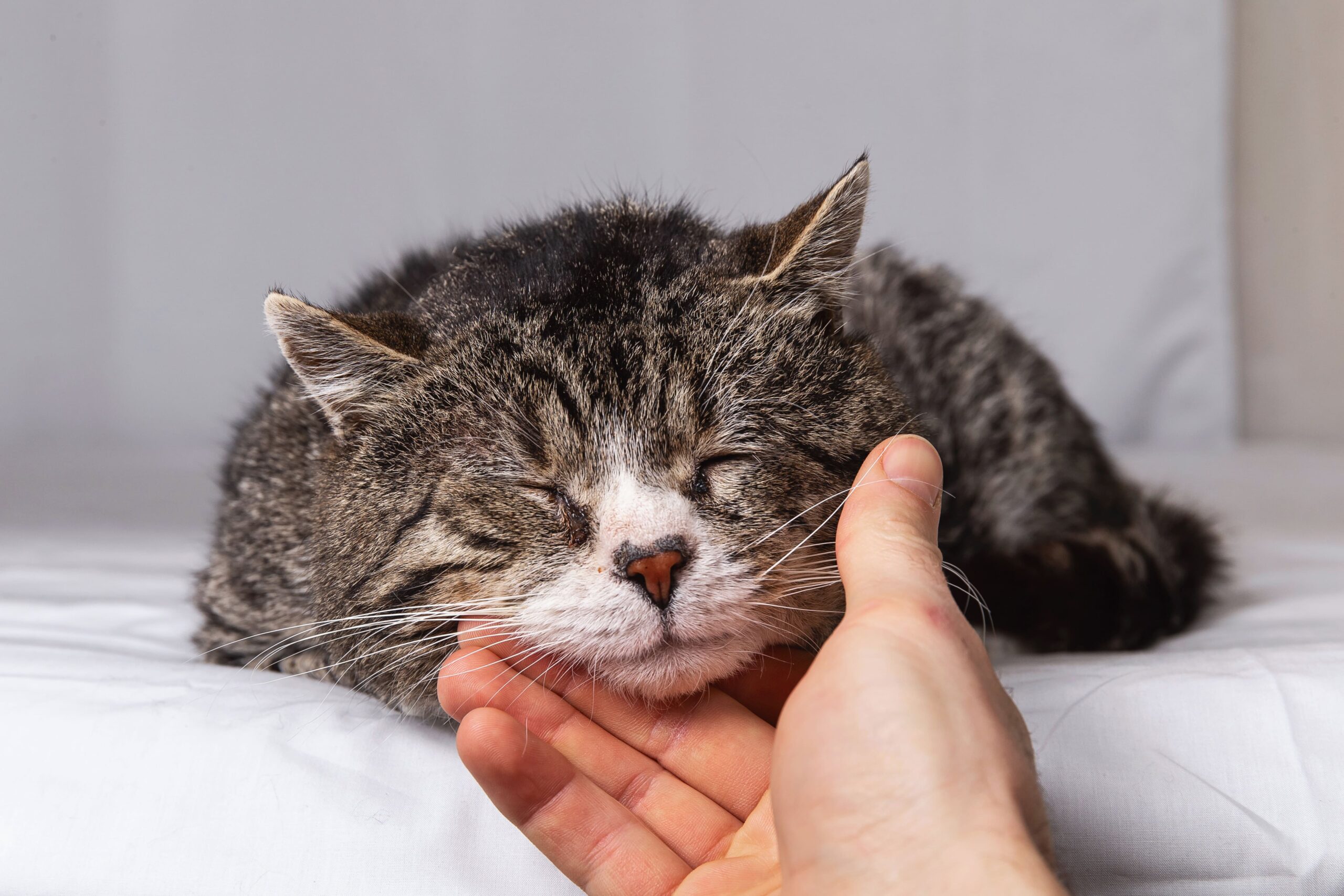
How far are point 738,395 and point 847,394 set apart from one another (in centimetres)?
16

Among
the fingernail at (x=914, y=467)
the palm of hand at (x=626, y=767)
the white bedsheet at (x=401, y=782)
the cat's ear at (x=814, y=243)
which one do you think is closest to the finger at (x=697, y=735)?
the palm of hand at (x=626, y=767)

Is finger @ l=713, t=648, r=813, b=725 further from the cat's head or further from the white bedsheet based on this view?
the white bedsheet

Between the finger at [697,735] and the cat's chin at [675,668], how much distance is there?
5 cm

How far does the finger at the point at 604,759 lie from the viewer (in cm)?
107

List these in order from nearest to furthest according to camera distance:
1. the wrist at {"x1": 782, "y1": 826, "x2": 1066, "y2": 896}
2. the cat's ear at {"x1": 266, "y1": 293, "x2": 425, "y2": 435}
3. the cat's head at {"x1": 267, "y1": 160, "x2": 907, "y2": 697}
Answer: the wrist at {"x1": 782, "y1": 826, "x2": 1066, "y2": 896}
the cat's head at {"x1": 267, "y1": 160, "x2": 907, "y2": 697}
the cat's ear at {"x1": 266, "y1": 293, "x2": 425, "y2": 435}

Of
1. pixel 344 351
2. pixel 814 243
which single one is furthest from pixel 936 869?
pixel 344 351

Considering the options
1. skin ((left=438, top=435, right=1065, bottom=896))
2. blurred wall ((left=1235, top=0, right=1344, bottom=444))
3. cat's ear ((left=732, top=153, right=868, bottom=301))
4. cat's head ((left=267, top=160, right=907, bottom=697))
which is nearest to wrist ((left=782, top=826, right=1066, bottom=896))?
skin ((left=438, top=435, right=1065, bottom=896))

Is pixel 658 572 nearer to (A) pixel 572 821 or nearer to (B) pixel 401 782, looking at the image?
(A) pixel 572 821

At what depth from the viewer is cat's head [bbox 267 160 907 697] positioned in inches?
40.8

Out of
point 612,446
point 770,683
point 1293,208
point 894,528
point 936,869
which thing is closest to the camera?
point 936,869

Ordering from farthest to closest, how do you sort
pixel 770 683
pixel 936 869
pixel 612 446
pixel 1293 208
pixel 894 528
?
pixel 1293 208
pixel 770 683
pixel 612 446
pixel 894 528
pixel 936 869

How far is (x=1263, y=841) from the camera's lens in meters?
1.09

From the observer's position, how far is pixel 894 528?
0.97 metres

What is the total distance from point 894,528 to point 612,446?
0.98 feet
